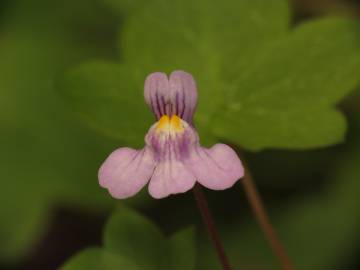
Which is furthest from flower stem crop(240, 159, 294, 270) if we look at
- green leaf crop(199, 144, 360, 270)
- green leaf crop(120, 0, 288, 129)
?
green leaf crop(199, 144, 360, 270)

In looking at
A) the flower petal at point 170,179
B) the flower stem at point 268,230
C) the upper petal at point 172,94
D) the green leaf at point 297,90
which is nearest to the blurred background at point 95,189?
the flower stem at point 268,230

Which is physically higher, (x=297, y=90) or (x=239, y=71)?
(x=239, y=71)

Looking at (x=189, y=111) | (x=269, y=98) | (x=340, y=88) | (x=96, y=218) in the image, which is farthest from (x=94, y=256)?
(x=96, y=218)

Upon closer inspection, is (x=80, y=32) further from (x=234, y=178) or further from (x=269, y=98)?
(x=234, y=178)

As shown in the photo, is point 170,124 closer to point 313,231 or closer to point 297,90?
point 297,90

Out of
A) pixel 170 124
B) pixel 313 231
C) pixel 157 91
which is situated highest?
pixel 157 91

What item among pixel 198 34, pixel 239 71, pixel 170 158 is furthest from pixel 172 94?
pixel 198 34
